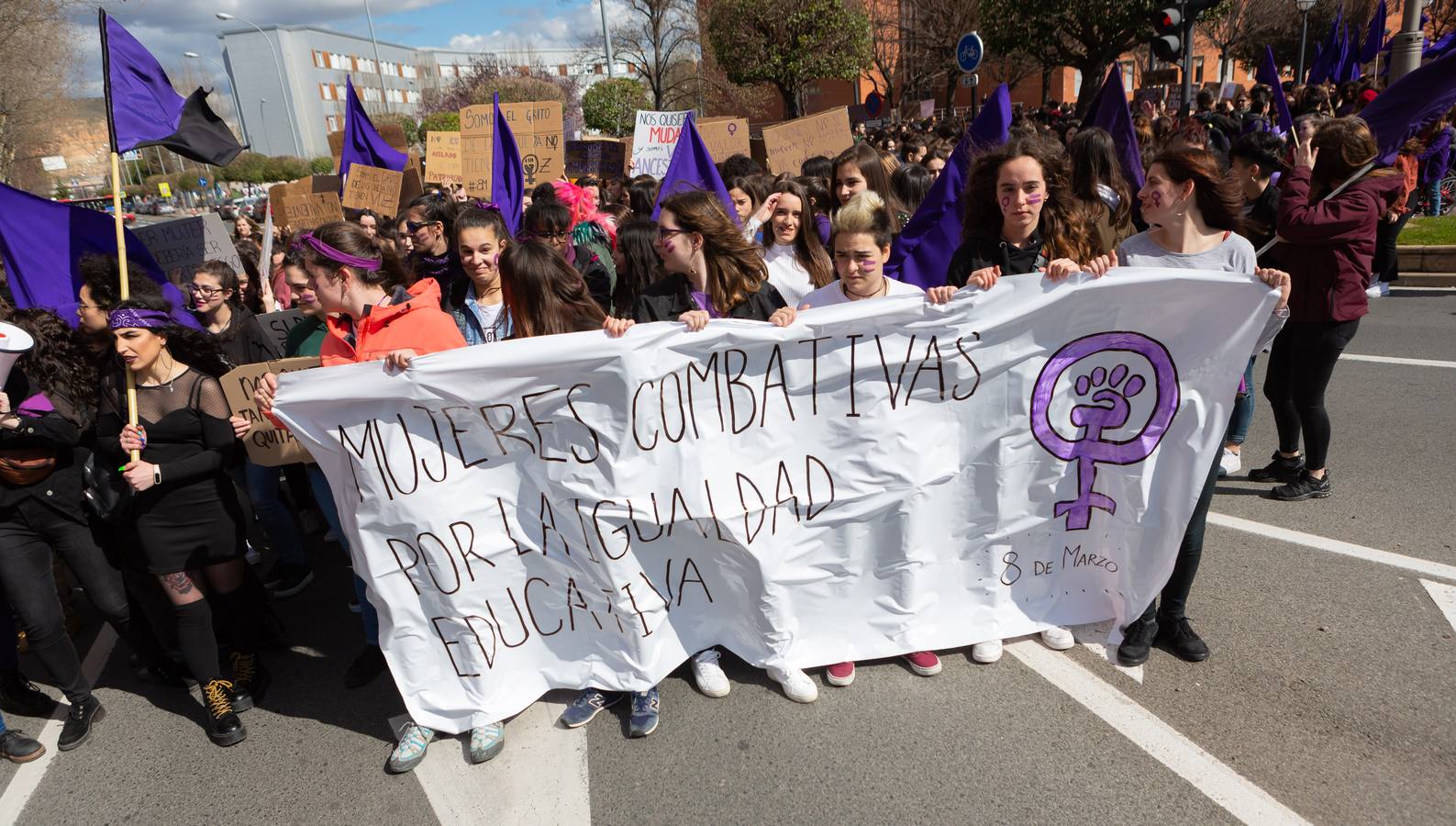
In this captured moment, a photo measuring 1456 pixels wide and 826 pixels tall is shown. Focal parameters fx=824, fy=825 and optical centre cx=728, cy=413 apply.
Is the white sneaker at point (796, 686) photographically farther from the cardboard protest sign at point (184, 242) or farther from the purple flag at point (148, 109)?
the cardboard protest sign at point (184, 242)

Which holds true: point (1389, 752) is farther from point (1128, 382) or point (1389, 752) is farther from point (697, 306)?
point (697, 306)

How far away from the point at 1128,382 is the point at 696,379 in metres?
1.51

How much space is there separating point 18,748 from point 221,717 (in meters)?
0.79

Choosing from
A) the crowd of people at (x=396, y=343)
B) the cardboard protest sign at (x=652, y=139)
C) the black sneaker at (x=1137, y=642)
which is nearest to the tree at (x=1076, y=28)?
the cardboard protest sign at (x=652, y=139)

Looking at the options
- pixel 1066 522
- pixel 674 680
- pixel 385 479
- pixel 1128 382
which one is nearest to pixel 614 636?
pixel 674 680

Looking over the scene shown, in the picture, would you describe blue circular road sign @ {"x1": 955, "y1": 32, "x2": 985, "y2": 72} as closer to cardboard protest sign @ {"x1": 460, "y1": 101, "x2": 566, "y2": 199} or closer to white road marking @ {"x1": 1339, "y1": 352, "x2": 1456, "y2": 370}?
cardboard protest sign @ {"x1": 460, "y1": 101, "x2": 566, "y2": 199}

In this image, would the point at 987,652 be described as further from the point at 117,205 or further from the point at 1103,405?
the point at 117,205

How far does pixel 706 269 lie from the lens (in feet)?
10.9

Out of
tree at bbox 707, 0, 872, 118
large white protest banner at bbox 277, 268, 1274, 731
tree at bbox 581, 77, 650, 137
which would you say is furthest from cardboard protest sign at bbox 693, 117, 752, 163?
tree at bbox 581, 77, 650, 137

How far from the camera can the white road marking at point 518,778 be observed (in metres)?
2.62

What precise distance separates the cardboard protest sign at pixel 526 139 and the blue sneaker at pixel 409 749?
5669 millimetres

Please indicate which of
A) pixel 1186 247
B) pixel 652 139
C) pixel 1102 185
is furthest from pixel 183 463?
pixel 652 139

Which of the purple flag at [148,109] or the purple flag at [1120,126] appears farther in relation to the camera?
the purple flag at [1120,126]

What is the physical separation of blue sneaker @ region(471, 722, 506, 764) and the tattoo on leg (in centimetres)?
121
